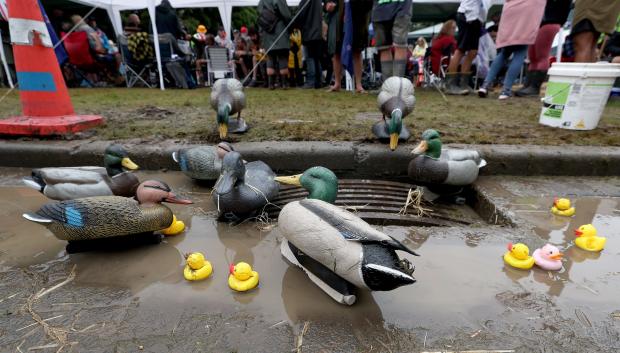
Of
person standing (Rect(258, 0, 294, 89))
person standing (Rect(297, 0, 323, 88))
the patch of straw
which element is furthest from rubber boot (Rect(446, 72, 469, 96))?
the patch of straw

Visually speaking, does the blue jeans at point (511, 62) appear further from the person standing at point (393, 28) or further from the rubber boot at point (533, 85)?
the person standing at point (393, 28)

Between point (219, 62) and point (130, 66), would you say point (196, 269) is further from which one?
point (130, 66)

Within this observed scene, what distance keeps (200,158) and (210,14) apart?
1769 centimetres

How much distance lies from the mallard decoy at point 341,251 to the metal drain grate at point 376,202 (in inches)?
35.2

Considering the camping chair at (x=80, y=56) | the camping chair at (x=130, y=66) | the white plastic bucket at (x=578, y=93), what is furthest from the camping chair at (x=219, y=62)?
the white plastic bucket at (x=578, y=93)

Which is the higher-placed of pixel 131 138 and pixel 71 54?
pixel 71 54

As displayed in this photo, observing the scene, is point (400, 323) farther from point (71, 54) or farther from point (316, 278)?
point (71, 54)

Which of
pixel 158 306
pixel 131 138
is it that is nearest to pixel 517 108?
pixel 131 138

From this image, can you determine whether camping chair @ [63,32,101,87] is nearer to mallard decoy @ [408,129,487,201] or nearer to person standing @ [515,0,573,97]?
mallard decoy @ [408,129,487,201]

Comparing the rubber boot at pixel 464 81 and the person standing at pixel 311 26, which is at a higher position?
the person standing at pixel 311 26

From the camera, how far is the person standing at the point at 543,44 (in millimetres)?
5668

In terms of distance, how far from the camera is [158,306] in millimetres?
1440

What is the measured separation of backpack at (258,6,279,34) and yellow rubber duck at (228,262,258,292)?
6945 millimetres

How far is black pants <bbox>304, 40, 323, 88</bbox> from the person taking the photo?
26.3 feet
